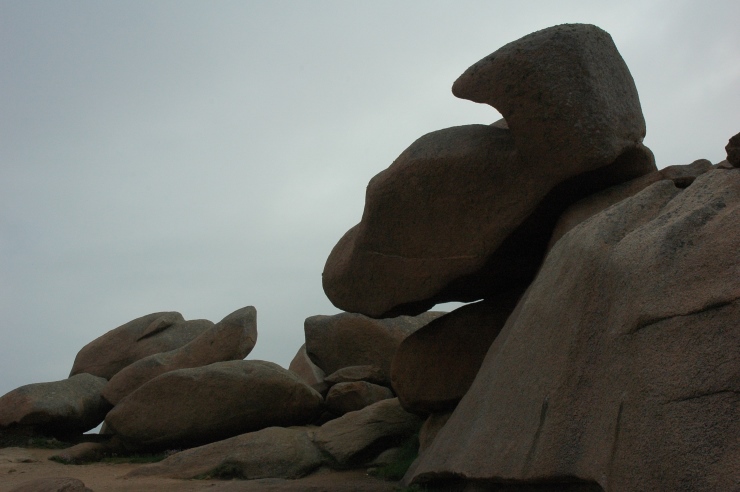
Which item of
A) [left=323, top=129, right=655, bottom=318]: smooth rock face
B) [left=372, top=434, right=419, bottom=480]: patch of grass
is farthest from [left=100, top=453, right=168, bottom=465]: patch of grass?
[left=323, top=129, right=655, bottom=318]: smooth rock face

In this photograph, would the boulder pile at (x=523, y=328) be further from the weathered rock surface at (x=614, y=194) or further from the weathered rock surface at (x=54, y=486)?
the weathered rock surface at (x=54, y=486)

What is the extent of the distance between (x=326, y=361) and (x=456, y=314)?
7.01m

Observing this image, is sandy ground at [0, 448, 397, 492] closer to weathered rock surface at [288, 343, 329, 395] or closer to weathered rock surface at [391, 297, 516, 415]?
weathered rock surface at [391, 297, 516, 415]

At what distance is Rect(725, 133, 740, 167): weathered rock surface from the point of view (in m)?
5.18

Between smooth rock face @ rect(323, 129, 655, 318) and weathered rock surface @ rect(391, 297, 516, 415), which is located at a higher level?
smooth rock face @ rect(323, 129, 655, 318)

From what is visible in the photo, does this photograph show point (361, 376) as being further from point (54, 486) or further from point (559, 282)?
point (559, 282)

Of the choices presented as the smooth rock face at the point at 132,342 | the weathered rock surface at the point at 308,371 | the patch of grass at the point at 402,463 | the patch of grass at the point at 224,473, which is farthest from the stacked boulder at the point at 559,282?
the smooth rock face at the point at 132,342

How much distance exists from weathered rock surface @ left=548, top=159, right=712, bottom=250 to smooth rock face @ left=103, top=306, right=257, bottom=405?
361 inches

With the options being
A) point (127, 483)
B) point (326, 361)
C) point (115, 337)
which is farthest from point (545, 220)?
point (115, 337)

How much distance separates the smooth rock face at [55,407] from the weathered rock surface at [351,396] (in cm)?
507

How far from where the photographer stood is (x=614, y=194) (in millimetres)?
7812

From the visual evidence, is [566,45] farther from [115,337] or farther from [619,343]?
[115,337]

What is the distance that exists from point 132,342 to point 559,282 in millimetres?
14348

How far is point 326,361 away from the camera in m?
16.9
